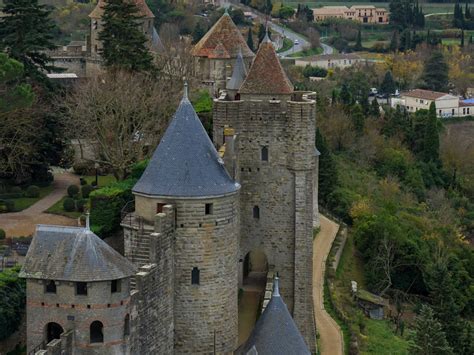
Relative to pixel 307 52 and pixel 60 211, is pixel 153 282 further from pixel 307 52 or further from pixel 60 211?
pixel 307 52

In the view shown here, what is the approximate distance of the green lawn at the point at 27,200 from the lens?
5116 centimetres

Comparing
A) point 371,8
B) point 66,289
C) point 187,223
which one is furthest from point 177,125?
point 371,8

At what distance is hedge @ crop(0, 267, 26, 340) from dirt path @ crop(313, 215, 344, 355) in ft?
51.7

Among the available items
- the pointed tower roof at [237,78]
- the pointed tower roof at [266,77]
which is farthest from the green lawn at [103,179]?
the pointed tower roof at [266,77]

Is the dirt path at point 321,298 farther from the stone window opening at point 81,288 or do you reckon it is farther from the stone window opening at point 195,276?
the stone window opening at point 81,288

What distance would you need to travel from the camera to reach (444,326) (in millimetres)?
54375

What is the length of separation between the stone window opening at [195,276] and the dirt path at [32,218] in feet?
45.0

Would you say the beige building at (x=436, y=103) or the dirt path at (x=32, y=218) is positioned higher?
the beige building at (x=436, y=103)

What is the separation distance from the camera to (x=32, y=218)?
160 ft

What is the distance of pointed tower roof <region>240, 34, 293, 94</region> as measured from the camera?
1726 inches

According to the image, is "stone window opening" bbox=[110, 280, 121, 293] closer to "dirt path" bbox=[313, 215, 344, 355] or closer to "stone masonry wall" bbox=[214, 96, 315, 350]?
"stone masonry wall" bbox=[214, 96, 315, 350]

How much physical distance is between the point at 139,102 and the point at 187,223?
2164 centimetres

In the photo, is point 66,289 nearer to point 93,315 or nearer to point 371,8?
point 93,315

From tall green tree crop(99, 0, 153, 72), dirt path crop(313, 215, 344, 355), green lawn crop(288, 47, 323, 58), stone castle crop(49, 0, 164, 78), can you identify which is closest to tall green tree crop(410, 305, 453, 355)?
dirt path crop(313, 215, 344, 355)
